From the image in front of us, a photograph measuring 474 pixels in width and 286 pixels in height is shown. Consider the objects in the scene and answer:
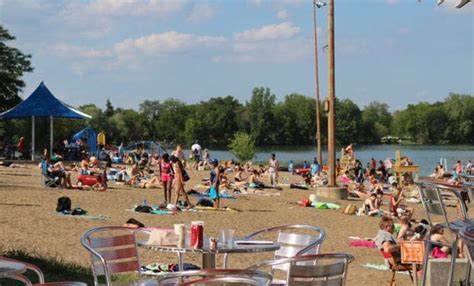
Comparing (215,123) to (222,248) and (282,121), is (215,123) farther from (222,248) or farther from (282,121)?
(222,248)

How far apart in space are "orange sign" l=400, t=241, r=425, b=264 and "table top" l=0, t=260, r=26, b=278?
4463 mm

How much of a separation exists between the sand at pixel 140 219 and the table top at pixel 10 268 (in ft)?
16.5

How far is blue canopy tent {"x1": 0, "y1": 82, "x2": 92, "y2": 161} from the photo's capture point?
30828mm

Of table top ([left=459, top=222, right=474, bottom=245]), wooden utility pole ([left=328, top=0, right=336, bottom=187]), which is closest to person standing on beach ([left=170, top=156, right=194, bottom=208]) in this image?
wooden utility pole ([left=328, top=0, right=336, bottom=187])

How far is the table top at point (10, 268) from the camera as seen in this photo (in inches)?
142

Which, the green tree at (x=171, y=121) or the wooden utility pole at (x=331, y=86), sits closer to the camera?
the wooden utility pole at (x=331, y=86)

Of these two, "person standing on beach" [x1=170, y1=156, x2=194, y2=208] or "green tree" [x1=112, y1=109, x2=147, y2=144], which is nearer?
"person standing on beach" [x1=170, y1=156, x2=194, y2=208]

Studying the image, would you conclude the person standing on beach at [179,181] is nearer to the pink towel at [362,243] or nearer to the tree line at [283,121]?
the pink towel at [362,243]

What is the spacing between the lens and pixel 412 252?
725 centimetres

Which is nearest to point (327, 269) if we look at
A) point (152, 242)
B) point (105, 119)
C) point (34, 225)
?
point (152, 242)

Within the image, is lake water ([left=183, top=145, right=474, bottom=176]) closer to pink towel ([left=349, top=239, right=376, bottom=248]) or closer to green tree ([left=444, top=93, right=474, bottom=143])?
green tree ([left=444, top=93, right=474, bottom=143])

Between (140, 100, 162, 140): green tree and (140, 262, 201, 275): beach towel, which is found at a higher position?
(140, 100, 162, 140): green tree

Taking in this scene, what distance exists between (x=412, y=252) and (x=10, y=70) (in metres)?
40.8

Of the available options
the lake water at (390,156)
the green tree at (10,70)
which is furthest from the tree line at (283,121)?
the green tree at (10,70)
